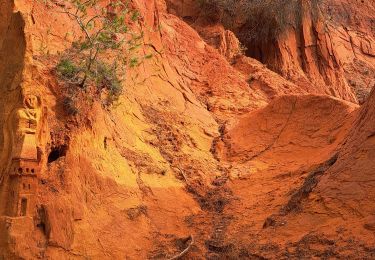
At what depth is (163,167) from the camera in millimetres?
11375

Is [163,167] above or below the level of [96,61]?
below

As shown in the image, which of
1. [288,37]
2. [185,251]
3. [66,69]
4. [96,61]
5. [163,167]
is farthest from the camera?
[288,37]

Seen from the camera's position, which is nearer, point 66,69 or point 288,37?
point 66,69

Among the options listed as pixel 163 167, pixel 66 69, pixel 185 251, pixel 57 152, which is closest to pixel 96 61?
pixel 66 69

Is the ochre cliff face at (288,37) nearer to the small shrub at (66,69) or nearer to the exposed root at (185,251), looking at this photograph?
the small shrub at (66,69)

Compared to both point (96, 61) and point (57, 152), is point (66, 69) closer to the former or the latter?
point (96, 61)

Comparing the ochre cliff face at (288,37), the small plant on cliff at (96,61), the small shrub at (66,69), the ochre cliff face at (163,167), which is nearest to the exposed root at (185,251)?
the ochre cliff face at (163,167)

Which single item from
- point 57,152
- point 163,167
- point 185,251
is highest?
point 163,167

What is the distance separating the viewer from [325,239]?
28.5ft

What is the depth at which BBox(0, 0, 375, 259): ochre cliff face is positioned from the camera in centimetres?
883

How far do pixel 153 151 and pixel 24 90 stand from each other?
306cm

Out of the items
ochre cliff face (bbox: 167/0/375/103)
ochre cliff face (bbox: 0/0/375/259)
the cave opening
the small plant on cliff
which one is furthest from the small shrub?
ochre cliff face (bbox: 167/0/375/103)

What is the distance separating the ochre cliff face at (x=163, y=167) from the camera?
29.0 ft

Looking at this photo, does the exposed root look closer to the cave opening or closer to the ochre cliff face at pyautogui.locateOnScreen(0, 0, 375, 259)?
the ochre cliff face at pyautogui.locateOnScreen(0, 0, 375, 259)
